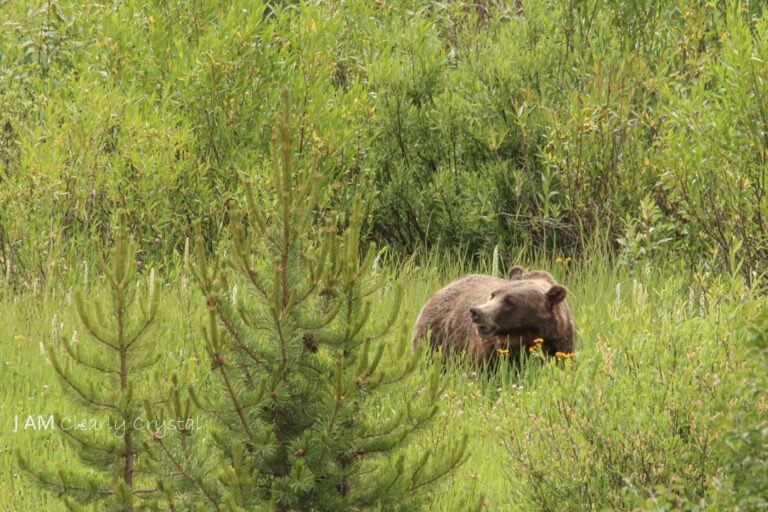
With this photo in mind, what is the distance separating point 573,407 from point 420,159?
5832 mm

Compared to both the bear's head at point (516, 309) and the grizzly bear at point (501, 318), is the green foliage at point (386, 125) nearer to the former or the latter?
the grizzly bear at point (501, 318)

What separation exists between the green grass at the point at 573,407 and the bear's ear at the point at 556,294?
331 mm

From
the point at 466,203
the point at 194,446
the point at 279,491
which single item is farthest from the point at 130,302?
the point at 466,203

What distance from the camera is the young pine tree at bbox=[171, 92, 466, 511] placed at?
3.89 m

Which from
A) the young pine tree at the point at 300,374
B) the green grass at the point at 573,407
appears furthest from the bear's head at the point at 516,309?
the young pine tree at the point at 300,374

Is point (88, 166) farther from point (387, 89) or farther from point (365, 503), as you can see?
point (365, 503)

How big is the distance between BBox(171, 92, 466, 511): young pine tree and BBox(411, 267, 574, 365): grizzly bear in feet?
8.95

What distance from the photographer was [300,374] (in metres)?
4.04

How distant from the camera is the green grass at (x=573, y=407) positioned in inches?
192

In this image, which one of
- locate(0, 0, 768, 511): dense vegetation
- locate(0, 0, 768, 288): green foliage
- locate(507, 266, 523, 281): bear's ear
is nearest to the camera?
locate(0, 0, 768, 511): dense vegetation

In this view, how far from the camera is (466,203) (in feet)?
34.1

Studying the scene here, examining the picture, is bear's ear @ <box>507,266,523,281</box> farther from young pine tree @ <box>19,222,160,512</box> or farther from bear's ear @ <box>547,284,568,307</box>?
young pine tree @ <box>19,222,160,512</box>

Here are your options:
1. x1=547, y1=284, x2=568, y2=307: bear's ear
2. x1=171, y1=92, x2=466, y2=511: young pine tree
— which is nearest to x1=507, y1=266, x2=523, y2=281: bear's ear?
x1=547, y1=284, x2=568, y2=307: bear's ear

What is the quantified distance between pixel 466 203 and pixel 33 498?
584cm
